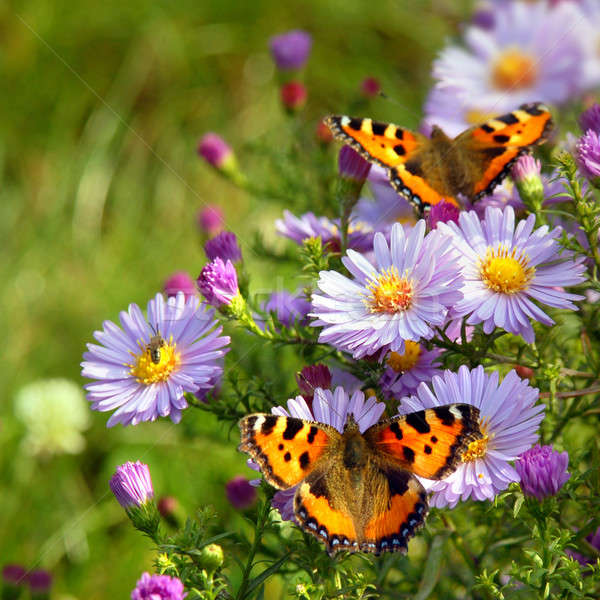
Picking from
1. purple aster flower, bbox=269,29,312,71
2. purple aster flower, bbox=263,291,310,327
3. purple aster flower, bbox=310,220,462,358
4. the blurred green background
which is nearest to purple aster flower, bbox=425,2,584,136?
purple aster flower, bbox=269,29,312,71

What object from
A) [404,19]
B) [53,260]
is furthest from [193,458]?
[404,19]

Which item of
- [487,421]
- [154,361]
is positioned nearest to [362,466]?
[487,421]

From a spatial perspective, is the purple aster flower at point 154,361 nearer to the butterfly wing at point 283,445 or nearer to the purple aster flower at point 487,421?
the butterfly wing at point 283,445

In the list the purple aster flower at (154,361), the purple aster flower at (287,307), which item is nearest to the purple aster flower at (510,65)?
the purple aster flower at (287,307)

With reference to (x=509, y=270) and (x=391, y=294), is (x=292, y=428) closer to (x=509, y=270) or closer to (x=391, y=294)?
(x=391, y=294)

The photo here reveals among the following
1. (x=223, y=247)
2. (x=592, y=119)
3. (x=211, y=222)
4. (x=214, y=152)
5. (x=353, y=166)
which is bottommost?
(x=211, y=222)

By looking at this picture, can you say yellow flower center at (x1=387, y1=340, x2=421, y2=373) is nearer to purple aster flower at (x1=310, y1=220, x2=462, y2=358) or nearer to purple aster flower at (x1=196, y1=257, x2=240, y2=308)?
purple aster flower at (x1=310, y1=220, x2=462, y2=358)
